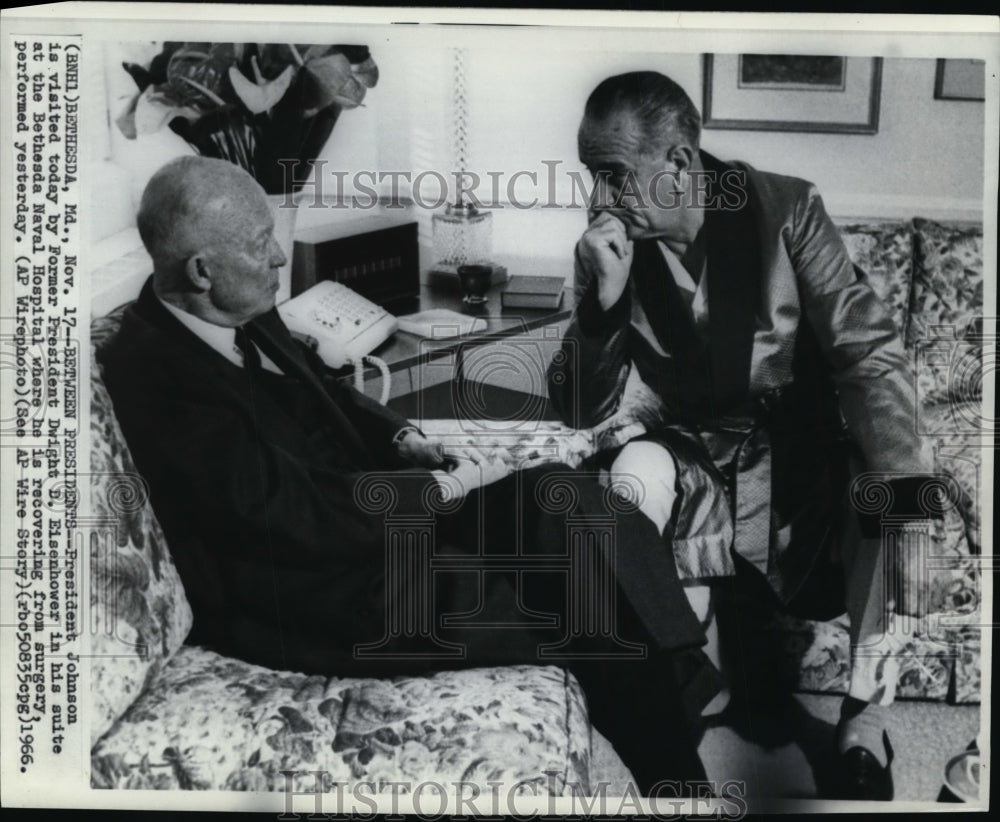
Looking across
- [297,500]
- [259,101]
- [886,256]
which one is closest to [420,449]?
[297,500]

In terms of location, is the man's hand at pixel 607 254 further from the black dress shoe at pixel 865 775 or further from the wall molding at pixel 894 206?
the black dress shoe at pixel 865 775

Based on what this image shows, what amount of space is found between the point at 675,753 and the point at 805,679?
328 mm

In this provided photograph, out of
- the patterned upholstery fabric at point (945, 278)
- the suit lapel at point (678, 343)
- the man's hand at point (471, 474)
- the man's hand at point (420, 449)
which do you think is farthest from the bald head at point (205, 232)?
the patterned upholstery fabric at point (945, 278)

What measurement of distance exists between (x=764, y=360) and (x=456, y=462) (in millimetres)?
702

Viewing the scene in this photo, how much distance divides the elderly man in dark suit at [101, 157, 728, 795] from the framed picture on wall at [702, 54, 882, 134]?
85 cm

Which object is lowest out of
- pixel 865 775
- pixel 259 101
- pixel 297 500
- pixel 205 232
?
pixel 865 775

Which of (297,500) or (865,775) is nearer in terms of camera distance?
(297,500)

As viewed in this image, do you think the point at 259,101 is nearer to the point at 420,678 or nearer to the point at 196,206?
the point at 196,206

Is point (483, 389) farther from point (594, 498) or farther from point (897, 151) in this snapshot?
point (897, 151)

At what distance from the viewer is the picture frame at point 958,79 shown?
2637 millimetres

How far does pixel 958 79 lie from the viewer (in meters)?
2.64

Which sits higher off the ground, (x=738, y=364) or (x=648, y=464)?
(x=738, y=364)

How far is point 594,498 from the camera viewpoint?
8.61 feet

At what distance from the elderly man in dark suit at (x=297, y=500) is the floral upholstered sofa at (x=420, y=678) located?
2.1 inches
